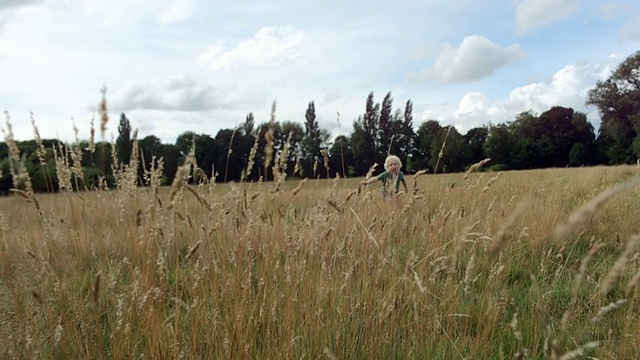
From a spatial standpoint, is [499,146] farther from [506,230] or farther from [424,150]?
[506,230]

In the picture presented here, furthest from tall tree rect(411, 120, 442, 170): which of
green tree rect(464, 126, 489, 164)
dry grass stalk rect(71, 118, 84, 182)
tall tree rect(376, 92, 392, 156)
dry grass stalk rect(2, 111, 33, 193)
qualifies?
green tree rect(464, 126, 489, 164)

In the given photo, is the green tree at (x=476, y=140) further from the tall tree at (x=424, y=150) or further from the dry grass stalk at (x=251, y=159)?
the dry grass stalk at (x=251, y=159)

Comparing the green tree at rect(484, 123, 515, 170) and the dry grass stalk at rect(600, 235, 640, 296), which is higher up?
the green tree at rect(484, 123, 515, 170)

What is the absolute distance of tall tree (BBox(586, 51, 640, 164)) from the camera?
33125 millimetres

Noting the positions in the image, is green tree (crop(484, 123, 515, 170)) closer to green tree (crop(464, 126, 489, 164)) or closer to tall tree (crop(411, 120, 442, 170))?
green tree (crop(464, 126, 489, 164))

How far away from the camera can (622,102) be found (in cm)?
3325

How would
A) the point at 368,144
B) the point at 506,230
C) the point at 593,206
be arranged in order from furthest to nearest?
the point at 368,144
the point at 506,230
the point at 593,206

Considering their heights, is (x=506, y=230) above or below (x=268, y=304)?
above

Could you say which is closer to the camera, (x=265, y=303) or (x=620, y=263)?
(x=620, y=263)

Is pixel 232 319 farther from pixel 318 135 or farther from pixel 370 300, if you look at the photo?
pixel 318 135

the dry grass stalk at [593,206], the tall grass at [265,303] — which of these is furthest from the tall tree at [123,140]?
the dry grass stalk at [593,206]

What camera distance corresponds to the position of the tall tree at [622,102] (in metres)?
33.1

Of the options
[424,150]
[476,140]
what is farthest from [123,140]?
[476,140]

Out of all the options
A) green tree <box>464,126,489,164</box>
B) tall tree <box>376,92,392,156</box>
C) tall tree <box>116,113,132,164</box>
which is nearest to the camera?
tall tree <box>116,113,132,164</box>
